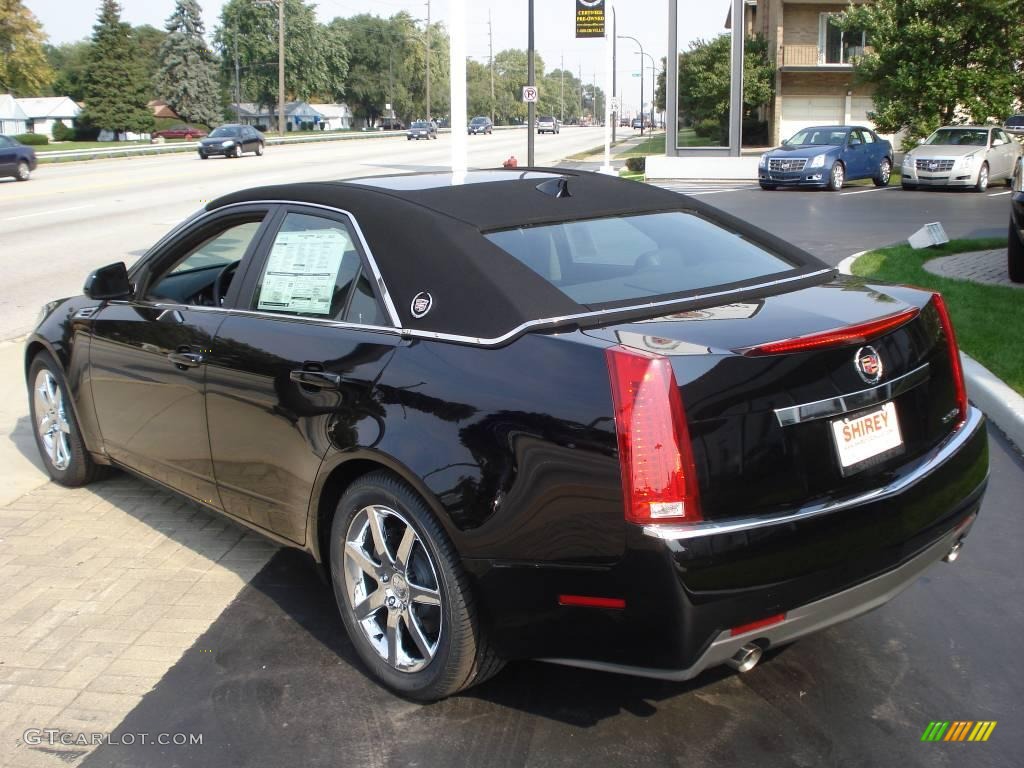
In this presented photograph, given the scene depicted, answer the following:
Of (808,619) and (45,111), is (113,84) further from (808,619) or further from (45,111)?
(808,619)

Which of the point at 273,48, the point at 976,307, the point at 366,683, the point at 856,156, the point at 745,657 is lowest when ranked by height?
the point at 366,683

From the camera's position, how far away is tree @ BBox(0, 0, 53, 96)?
83.5 m

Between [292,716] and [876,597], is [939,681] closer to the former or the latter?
[876,597]

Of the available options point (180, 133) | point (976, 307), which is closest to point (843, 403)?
point (976, 307)

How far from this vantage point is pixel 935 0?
3095 centimetres

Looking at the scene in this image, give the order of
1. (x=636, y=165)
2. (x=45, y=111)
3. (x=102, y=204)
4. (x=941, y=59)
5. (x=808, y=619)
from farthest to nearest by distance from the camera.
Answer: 1. (x=45, y=111)
2. (x=636, y=165)
3. (x=941, y=59)
4. (x=102, y=204)
5. (x=808, y=619)

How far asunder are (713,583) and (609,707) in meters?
0.87

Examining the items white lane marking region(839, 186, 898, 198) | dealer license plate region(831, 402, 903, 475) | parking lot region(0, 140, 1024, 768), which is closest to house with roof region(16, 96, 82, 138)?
white lane marking region(839, 186, 898, 198)

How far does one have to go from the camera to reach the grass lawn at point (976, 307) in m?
7.61

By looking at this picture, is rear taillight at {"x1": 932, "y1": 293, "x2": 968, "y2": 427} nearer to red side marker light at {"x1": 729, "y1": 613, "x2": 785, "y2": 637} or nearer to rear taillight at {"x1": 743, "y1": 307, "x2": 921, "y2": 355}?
rear taillight at {"x1": 743, "y1": 307, "x2": 921, "y2": 355}

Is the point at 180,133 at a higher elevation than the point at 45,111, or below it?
below

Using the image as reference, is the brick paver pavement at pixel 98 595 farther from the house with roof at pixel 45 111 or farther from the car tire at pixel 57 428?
the house with roof at pixel 45 111

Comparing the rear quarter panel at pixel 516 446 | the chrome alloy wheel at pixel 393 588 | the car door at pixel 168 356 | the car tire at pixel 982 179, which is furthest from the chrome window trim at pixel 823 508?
the car tire at pixel 982 179

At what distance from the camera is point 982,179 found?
26.7m
